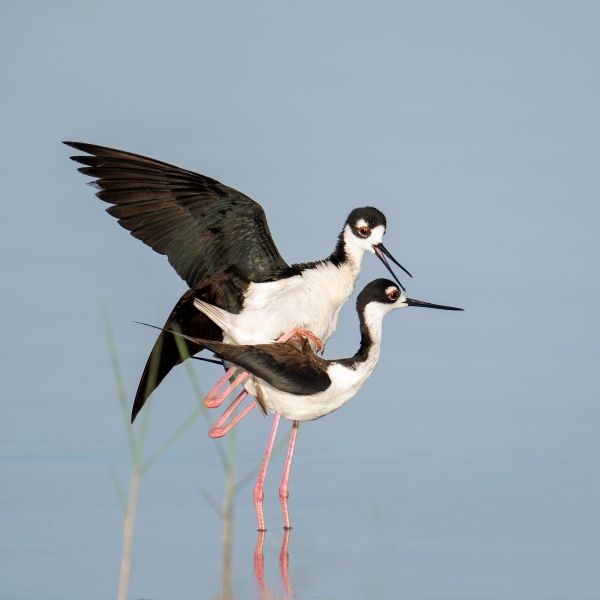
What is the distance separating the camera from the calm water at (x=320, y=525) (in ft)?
19.7

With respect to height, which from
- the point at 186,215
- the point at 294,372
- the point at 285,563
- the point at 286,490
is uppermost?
the point at 186,215

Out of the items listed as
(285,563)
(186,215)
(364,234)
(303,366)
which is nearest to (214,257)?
(186,215)

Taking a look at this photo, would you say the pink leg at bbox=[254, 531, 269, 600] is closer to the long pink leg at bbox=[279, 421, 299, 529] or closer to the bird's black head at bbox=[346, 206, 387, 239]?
the long pink leg at bbox=[279, 421, 299, 529]

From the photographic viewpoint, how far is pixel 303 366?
7.38m

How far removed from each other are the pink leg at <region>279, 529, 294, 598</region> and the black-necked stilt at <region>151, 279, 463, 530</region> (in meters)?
0.28

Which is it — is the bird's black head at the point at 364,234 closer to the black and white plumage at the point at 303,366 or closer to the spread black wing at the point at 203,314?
the black and white plumage at the point at 303,366

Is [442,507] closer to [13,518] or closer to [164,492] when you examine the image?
[164,492]

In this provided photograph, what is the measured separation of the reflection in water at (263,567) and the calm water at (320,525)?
0.05ft

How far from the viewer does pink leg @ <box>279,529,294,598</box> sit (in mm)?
6043

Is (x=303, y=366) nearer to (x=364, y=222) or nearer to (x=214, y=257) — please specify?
(x=214, y=257)

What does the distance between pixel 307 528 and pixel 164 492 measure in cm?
105

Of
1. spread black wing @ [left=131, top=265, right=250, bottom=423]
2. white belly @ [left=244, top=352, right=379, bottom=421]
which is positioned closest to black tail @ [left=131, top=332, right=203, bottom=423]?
spread black wing @ [left=131, top=265, right=250, bottom=423]

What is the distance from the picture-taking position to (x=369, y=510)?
7555 mm

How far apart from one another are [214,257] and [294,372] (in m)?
1.35
